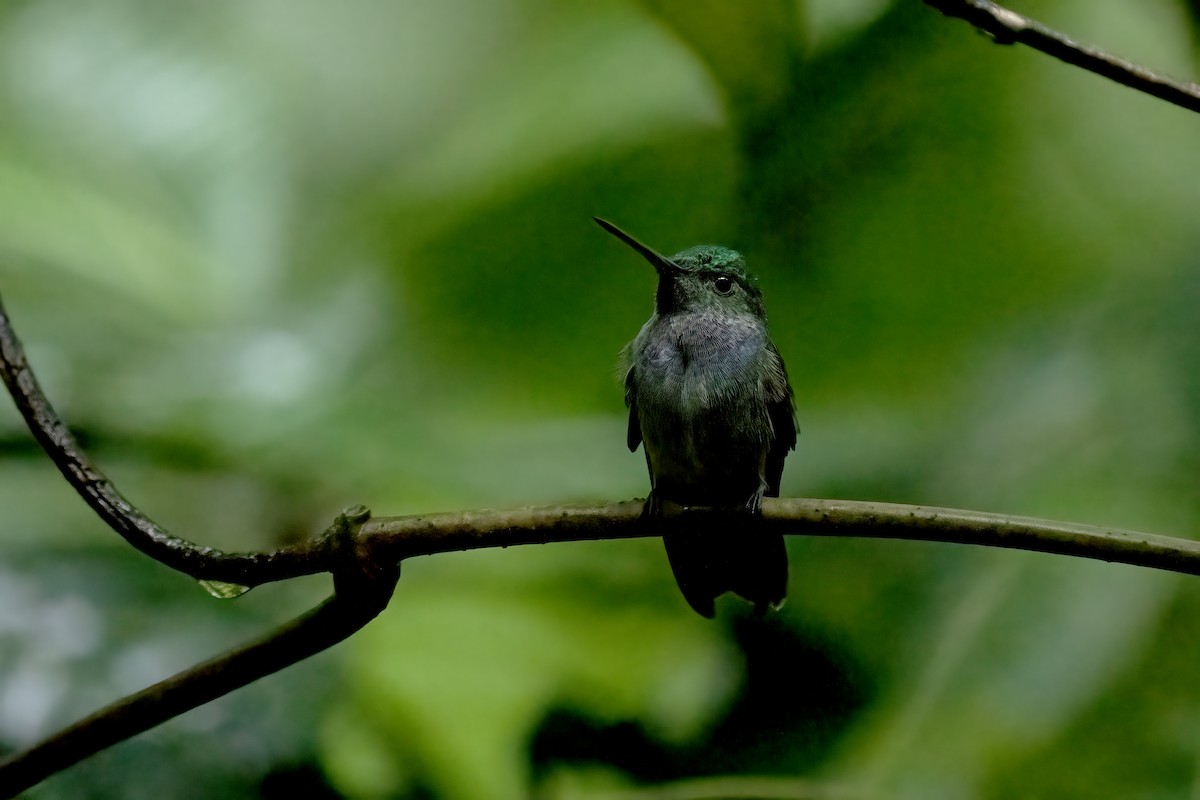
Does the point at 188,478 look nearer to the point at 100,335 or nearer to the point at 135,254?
the point at 100,335

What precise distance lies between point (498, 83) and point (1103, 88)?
4.70ft

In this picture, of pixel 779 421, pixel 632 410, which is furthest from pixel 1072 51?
pixel 632 410

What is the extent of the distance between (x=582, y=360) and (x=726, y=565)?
2.36 feet

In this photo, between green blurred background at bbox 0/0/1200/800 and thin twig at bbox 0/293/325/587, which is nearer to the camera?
thin twig at bbox 0/293/325/587

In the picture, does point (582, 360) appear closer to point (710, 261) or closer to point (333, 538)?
point (710, 261)

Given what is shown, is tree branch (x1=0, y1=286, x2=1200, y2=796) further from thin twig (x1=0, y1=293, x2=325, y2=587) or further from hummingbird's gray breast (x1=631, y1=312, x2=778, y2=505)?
hummingbird's gray breast (x1=631, y1=312, x2=778, y2=505)

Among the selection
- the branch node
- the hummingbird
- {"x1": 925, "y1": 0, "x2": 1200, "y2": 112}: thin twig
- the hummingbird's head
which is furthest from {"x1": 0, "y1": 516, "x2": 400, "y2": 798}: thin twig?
the hummingbird's head

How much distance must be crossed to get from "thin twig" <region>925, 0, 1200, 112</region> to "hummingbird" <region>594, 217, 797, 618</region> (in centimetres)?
81

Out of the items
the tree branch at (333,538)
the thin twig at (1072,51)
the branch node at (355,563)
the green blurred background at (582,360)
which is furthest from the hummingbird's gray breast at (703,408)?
the thin twig at (1072,51)

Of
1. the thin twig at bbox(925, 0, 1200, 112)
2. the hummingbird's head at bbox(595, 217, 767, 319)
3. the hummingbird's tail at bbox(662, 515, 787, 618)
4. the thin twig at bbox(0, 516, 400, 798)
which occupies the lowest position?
the hummingbird's tail at bbox(662, 515, 787, 618)

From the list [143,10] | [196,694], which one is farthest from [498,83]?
[196,694]

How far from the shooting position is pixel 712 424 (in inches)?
74.0

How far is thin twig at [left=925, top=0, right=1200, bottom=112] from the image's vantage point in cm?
103

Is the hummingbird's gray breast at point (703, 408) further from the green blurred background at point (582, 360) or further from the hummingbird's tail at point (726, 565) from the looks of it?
the green blurred background at point (582, 360)
